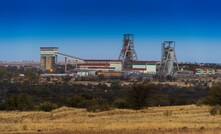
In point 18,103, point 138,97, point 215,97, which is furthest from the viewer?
point 18,103

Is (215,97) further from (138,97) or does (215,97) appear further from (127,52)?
(127,52)

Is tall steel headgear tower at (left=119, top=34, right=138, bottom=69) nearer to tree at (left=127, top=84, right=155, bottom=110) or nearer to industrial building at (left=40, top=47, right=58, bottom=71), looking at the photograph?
industrial building at (left=40, top=47, right=58, bottom=71)

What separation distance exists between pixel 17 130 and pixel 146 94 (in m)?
27.2

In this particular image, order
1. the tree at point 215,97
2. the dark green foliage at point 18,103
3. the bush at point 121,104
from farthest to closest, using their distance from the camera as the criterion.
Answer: the dark green foliage at point 18,103, the bush at point 121,104, the tree at point 215,97

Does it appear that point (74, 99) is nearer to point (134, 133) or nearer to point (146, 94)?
point (146, 94)

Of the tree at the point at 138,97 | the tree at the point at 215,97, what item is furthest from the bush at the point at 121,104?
the tree at the point at 215,97

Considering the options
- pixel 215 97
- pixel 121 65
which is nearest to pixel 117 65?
pixel 121 65

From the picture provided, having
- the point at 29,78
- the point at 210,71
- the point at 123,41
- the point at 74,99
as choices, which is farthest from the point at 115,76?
the point at 74,99

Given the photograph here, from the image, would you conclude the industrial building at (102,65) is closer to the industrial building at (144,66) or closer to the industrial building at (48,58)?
the industrial building at (144,66)

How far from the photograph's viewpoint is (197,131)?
885 inches

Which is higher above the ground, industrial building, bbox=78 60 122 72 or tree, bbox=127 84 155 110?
industrial building, bbox=78 60 122 72

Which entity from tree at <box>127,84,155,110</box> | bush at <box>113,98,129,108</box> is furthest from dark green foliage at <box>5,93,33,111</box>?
tree at <box>127,84,155,110</box>

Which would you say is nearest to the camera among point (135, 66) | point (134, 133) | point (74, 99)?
point (134, 133)

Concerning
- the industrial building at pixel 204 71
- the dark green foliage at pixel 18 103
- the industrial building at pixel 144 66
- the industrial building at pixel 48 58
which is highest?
the industrial building at pixel 48 58
